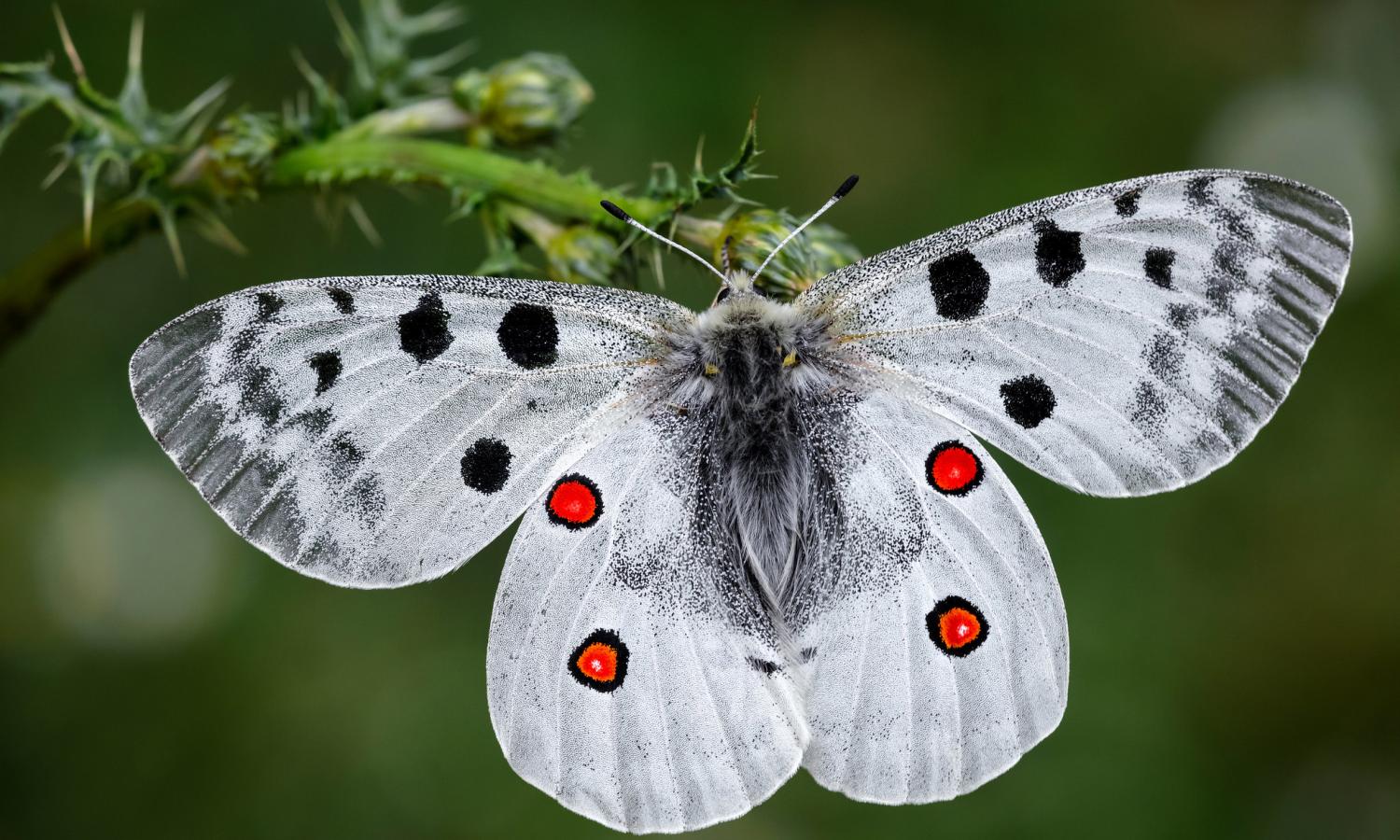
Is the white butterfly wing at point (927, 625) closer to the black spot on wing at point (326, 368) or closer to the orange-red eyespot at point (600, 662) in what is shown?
the orange-red eyespot at point (600, 662)

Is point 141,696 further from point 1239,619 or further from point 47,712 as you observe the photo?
point 1239,619

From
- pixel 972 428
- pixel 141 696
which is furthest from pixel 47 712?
pixel 972 428

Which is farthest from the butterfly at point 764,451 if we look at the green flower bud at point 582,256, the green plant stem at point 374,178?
the green plant stem at point 374,178

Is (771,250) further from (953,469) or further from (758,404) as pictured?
(953,469)

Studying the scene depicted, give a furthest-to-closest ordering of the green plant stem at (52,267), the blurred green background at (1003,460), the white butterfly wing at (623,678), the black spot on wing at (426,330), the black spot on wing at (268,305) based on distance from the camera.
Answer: the blurred green background at (1003,460) < the green plant stem at (52,267) < the white butterfly wing at (623,678) < the black spot on wing at (426,330) < the black spot on wing at (268,305)

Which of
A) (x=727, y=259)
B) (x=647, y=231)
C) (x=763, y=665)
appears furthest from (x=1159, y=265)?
(x=763, y=665)

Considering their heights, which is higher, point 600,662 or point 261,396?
point 261,396

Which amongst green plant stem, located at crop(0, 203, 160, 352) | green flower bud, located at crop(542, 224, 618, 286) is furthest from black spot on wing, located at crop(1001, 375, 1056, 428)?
green plant stem, located at crop(0, 203, 160, 352)
